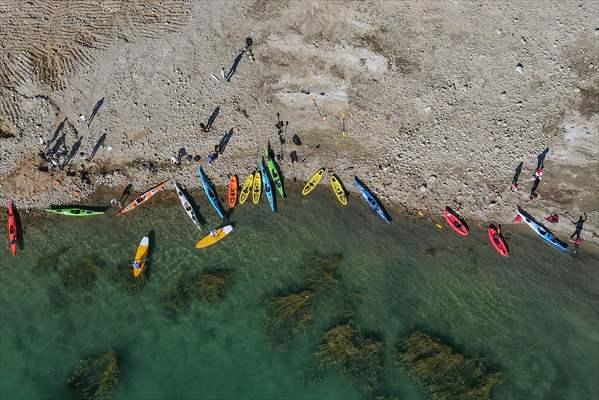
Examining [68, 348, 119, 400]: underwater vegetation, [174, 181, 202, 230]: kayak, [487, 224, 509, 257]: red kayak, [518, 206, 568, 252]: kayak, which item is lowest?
[68, 348, 119, 400]: underwater vegetation

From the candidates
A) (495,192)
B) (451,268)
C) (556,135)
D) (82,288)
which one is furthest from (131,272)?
(556,135)

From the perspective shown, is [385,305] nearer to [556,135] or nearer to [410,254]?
[410,254]

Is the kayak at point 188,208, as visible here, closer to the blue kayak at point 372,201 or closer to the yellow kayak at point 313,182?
the yellow kayak at point 313,182

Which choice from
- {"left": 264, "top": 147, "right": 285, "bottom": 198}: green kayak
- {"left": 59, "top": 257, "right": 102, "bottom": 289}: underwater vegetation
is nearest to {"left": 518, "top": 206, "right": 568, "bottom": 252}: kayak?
{"left": 264, "top": 147, "right": 285, "bottom": 198}: green kayak

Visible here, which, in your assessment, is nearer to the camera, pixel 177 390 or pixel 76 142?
pixel 177 390


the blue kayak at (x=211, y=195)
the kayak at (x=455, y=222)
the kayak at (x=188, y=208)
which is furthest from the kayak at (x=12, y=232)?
the kayak at (x=455, y=222)

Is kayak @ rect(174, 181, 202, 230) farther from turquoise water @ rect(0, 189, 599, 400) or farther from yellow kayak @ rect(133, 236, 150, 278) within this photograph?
yellow kayak @ rect(133, 236, 150, 278)
